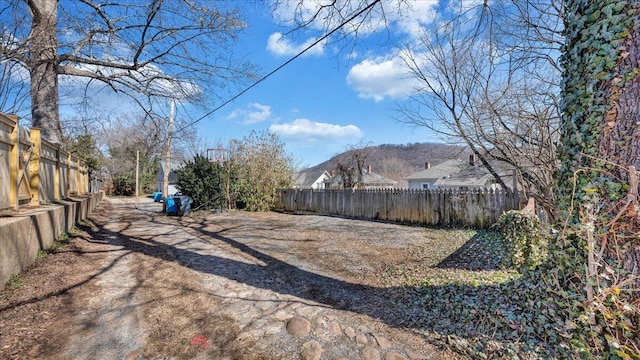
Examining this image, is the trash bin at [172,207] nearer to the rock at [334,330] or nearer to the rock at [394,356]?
the rock at [334,330]

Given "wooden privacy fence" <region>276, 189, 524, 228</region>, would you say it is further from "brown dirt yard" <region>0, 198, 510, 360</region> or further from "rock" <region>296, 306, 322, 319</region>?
"rock" <region>296, 306, 322, 319</region>

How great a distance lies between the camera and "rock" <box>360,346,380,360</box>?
2125 millimetres

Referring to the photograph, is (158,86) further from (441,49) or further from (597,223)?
(597,223)

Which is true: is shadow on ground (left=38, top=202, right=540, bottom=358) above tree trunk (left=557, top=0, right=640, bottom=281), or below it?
below

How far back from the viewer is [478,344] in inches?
86.7

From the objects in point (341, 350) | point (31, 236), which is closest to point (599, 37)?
point (341, 350)

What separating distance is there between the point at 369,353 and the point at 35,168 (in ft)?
19.1

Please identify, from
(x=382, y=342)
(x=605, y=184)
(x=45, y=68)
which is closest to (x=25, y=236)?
(x=382, y=342)

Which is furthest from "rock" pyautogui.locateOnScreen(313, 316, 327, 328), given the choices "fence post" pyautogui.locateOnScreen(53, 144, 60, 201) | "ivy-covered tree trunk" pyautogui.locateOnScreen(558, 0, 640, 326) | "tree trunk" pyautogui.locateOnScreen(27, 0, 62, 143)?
"tree trunk" pyautogui.locateOnScreen(27, 0, 62, 143)

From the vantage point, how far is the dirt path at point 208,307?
2217 mm

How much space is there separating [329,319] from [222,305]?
1118mm

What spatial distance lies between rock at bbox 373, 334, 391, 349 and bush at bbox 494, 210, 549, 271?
1646mm

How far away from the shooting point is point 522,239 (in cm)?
318

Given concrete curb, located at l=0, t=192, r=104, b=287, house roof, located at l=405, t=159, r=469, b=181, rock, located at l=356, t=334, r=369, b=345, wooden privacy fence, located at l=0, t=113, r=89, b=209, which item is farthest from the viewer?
house roof, located at l=405, t=159, r=469, b=181
